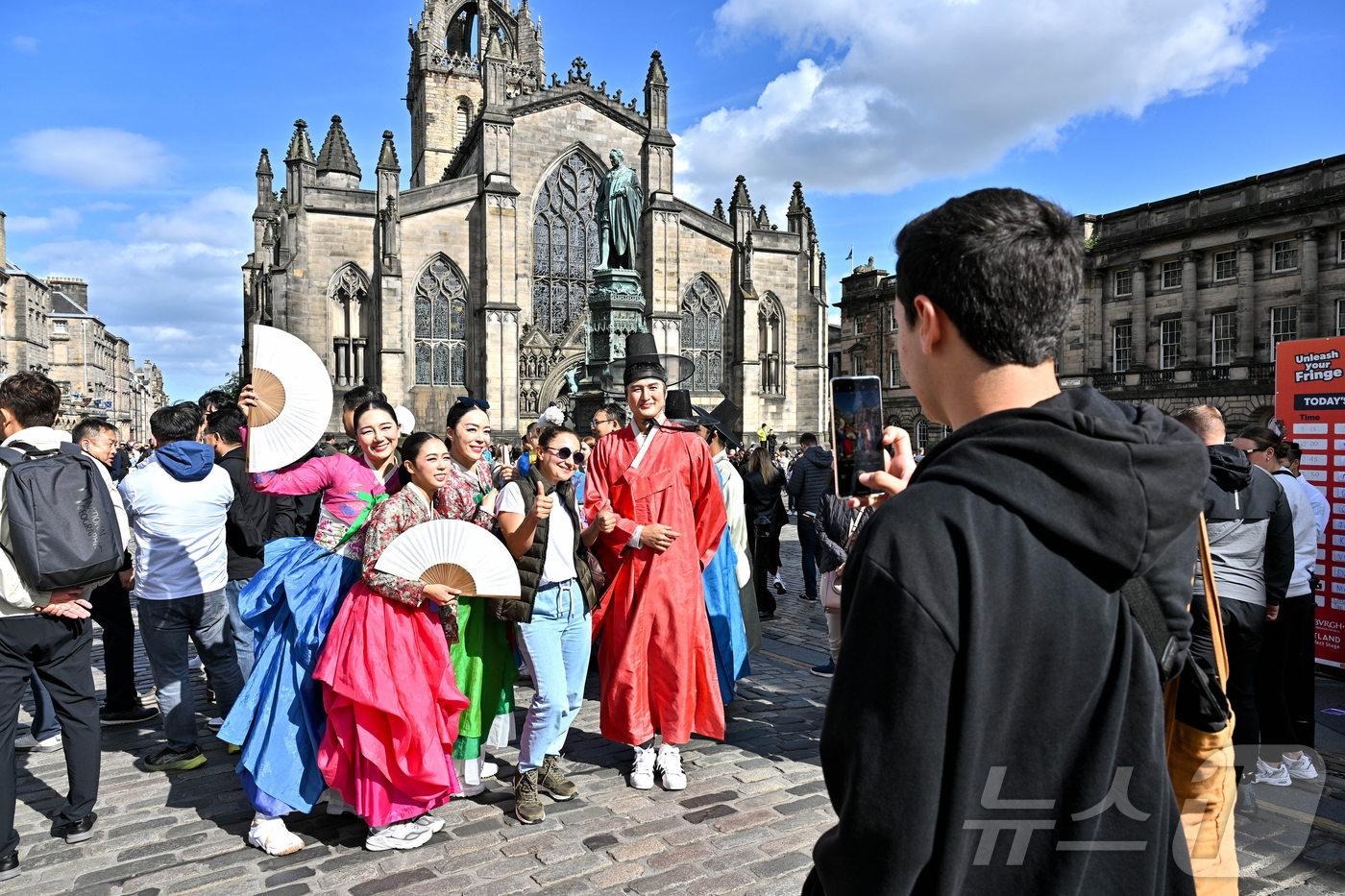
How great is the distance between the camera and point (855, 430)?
2.52m

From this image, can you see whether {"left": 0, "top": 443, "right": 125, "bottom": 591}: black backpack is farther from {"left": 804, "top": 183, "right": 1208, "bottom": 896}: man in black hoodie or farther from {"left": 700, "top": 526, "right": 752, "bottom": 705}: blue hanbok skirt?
{"left": 804, "top": 183, "right": 1208, "bottom": 896}: man in black hoodie

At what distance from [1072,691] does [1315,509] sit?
22.8 feet

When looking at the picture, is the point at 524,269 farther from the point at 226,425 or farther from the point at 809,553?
the point at 226,425

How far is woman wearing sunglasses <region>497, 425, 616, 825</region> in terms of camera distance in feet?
14.6

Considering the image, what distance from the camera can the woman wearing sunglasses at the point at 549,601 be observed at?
175 inches

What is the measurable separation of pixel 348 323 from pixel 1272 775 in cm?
2806

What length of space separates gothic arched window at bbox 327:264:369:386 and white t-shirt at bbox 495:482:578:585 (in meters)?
25.2

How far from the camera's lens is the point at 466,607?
15.5 feet

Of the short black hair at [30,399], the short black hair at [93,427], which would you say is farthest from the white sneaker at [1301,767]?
the short black hair at [93,427]

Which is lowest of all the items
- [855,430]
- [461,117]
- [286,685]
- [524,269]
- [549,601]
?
[286,685]

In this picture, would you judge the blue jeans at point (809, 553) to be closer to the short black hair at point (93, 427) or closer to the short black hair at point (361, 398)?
the short black hair at point (361, 398)

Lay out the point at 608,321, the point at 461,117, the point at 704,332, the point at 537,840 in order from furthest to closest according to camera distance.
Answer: the point at 461,117 < the point at 704,332 < the point at 608,321 < the point at 537,840

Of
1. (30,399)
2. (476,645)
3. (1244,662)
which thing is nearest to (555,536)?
(476,645)

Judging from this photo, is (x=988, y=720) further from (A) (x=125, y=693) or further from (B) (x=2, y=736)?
(A) (x=125, y=693)
